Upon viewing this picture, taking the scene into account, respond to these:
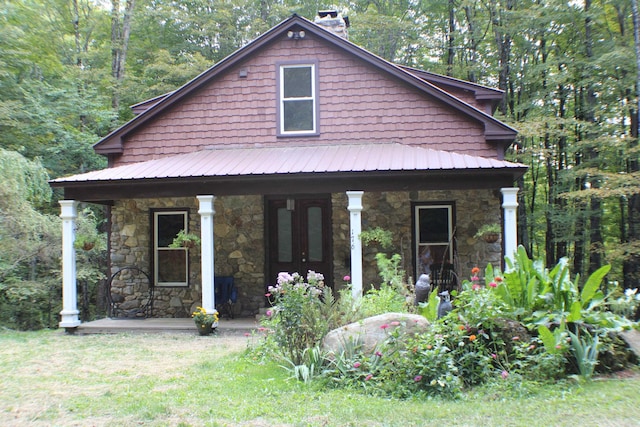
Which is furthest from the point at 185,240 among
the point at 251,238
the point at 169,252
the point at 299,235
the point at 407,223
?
the point at 407,223

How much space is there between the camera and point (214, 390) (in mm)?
4910

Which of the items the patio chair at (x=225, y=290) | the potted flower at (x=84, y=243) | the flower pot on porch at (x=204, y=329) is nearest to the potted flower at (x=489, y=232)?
the patio chair at (x=225, y=290)

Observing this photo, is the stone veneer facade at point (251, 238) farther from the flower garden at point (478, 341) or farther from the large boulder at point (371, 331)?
the large boulder at point (371, 331)

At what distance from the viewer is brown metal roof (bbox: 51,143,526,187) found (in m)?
8.27

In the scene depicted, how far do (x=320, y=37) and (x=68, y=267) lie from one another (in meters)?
6.08

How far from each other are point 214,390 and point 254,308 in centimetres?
530

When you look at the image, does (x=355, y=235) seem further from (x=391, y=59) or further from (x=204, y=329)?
(x=391, y=59)

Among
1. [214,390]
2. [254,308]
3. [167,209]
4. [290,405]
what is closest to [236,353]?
[214,390]

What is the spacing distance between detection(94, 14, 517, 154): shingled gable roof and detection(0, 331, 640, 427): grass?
17.8 ft

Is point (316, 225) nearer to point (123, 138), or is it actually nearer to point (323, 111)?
point (323, 111)

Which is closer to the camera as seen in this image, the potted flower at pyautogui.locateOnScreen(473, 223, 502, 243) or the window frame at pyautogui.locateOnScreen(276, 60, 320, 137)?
the potted flower at pyautogui.locateOnScreen(473, 223, 502, 243)

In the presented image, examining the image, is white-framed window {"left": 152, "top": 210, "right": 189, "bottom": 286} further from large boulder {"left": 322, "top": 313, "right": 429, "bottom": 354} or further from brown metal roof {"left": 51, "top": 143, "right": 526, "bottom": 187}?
large boulder {"left": 322, "top": 313, "right": 429, "bottom": 354}

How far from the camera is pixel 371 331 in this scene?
5340 mm

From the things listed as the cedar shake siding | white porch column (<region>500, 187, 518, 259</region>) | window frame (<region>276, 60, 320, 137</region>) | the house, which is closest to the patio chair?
the house
